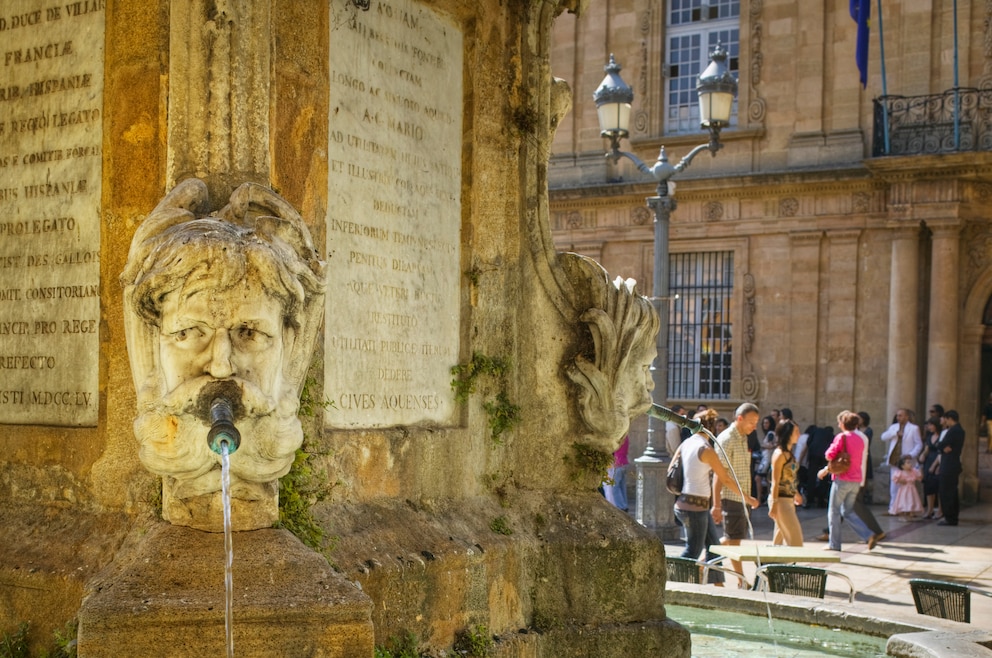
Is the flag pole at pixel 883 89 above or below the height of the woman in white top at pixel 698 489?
above

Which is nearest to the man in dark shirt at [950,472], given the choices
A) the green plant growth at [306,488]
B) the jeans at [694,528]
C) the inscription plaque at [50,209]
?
the jeans at [694,528]

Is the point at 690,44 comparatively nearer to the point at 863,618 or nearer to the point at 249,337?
the point at 863,618

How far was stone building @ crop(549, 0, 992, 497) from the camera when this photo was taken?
23.7 m

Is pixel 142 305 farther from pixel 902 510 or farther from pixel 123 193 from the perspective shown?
pixel 902 510

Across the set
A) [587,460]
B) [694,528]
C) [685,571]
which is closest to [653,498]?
[694,528]

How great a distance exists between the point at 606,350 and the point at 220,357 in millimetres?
2307

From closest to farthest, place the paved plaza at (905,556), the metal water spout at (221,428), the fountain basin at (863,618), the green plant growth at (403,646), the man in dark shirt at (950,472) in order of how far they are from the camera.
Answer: the metal water spout at (221,428) → the green plant growth at (403,646) → the fountain basin at (863,618) → the paved plaza at (905,556) → the man in dark shirt at (950,472)

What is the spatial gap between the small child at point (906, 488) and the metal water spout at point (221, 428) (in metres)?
16.8

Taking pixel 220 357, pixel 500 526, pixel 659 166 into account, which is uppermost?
pixel 659 166

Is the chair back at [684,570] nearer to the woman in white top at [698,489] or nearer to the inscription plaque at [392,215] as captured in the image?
the woman in white top at [698,489]

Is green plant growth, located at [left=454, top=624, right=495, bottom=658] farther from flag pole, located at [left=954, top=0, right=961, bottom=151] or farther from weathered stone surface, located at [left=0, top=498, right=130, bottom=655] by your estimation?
flag pole, located at [left=954, top=0, right=961, bottom=151]

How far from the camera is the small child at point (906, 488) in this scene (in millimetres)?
19125

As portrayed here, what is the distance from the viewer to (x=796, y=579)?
8.66 metres

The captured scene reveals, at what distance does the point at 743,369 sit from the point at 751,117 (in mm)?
5010
